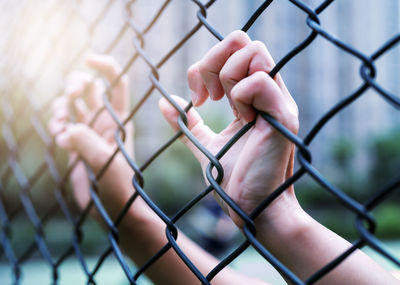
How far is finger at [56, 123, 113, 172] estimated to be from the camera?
3.52 feet

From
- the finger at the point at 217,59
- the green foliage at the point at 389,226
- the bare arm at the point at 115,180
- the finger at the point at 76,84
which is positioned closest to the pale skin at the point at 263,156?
the finger at the point at 217,59

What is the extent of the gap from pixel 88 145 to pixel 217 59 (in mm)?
566

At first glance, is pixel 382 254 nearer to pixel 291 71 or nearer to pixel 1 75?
pixel 1 75

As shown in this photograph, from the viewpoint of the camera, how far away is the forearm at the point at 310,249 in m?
0.61

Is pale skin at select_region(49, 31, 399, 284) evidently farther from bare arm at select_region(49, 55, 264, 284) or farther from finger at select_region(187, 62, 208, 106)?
bare arm at select_region(49, 55, 264, 284)

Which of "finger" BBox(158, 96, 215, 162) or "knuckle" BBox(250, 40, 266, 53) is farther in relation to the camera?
"finger" BBox(158, 96, 215, 162)

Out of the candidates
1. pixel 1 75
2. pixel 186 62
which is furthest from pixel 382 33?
pixel 1 75

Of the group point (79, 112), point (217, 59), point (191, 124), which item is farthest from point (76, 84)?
point (217, 59)

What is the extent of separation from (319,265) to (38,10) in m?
1.27

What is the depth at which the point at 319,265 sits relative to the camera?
61cm

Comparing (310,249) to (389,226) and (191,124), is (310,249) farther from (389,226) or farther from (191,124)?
(389,226)

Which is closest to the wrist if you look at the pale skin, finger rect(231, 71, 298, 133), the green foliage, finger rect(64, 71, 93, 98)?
the pale skin

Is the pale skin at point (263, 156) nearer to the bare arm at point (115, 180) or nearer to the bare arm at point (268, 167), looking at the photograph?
the bare arm at point (268, 167)

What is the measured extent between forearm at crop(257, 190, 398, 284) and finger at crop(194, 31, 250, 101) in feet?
0.74
